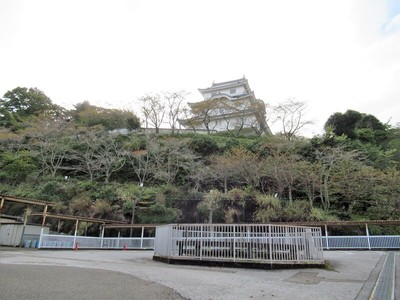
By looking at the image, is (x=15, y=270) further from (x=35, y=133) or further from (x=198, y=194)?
(x=35, y=133)

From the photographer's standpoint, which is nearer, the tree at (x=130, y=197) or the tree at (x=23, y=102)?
the tree at (x=130, y=197)

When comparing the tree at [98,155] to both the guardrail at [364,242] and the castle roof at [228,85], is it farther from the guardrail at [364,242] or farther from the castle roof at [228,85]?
the castle roof at [228,85]

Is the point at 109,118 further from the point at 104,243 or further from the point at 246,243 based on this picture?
the point at 246,243

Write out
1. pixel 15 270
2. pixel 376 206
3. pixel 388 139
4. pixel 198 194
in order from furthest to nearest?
pixel 388 139
pixel 198 194
pixel 376 206
pixel 15 270

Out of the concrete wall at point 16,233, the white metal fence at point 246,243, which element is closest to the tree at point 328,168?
the white metal fence at point 246,243

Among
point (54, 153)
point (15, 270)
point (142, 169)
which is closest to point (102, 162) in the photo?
point (142, 169)

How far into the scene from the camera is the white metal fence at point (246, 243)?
9.41 metres

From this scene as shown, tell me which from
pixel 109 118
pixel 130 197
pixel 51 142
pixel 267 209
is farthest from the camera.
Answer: pixel 109 118

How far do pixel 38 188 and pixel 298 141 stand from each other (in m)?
24.5

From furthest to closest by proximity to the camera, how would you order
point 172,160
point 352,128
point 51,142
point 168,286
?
point 352,128
point 51,142
point 172,160
point 168,286

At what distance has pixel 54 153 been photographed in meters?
28.1

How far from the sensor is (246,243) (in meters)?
9.65

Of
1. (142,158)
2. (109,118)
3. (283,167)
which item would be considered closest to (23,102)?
(109,118)

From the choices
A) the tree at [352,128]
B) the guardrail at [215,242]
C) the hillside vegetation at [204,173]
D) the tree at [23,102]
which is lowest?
the guardrail at [215,242]
